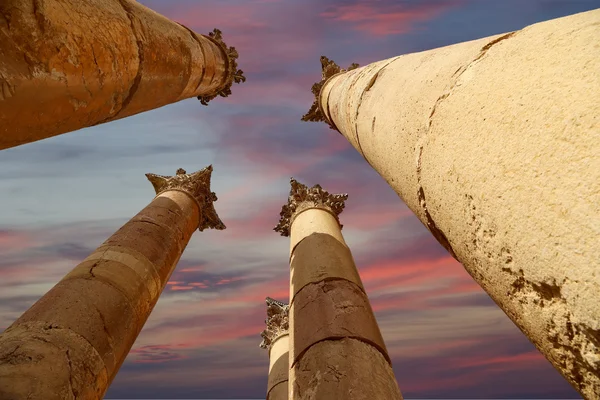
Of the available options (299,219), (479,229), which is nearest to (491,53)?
(479,229)

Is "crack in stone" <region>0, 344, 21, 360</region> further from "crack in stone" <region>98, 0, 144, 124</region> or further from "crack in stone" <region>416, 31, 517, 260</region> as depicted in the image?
"crack in stone" <region>416, 31, 517, 260</region>

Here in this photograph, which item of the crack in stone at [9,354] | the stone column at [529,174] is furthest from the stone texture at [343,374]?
the crack in stone at [9,354]

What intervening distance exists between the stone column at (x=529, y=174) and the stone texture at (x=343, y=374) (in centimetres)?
220

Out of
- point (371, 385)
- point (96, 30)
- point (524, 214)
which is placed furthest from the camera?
point (371, 385)

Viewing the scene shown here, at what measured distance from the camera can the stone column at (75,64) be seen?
128 inches

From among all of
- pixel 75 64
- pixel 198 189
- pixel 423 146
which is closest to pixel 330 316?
pixel 423 146

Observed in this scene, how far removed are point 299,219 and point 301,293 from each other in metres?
3.95

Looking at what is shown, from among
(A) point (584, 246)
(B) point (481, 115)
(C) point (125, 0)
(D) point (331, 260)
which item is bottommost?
(A) point (584, 246)

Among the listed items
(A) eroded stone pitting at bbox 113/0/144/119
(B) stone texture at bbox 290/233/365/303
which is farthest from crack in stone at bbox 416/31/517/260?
(A) eroded stone pitting at bbox 113/0/144/119

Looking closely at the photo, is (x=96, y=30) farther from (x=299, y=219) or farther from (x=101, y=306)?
(x=299, y=219)

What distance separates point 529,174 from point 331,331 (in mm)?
4198

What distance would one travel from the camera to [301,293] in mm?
7059

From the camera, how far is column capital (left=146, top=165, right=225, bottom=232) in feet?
39.6

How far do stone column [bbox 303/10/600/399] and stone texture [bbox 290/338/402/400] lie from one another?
7.21ft
